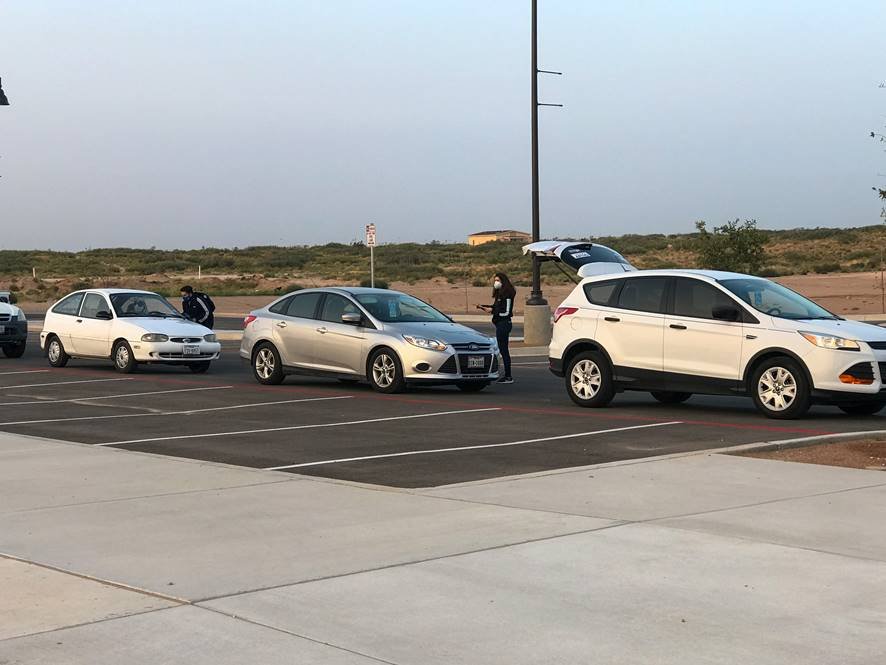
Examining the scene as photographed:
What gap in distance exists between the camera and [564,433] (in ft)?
46.4

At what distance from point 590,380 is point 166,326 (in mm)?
9809

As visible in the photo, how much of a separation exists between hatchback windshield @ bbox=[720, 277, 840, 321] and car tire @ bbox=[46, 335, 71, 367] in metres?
14.0

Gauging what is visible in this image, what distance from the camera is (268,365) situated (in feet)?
69.2

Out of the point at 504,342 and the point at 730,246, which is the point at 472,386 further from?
the point at 730,246

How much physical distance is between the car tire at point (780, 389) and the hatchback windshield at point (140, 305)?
12.8 metres

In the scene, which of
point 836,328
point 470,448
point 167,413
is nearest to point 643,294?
point 836,328

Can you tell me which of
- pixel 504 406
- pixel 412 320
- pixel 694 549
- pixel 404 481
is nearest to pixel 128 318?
pixel 412 320

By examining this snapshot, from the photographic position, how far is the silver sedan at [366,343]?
19156 mm

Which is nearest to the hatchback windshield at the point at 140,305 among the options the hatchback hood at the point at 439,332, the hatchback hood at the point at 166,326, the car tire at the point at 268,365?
the hatchback hood at the point at 166,326

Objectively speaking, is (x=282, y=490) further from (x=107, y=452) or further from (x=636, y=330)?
(x=636, y=330)

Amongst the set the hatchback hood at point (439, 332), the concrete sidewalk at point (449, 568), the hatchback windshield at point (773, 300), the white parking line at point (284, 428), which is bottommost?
the white parking line at point (284, 428)

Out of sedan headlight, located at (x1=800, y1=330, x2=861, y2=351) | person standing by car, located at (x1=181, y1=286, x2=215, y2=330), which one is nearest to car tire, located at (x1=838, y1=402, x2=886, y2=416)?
sedan headlight, located at (x1=800, y1=330, x2=861, y2=351)

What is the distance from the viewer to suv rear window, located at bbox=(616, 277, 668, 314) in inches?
655

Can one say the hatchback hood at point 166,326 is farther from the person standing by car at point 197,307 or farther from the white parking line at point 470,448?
the white parking line at point 470,448
